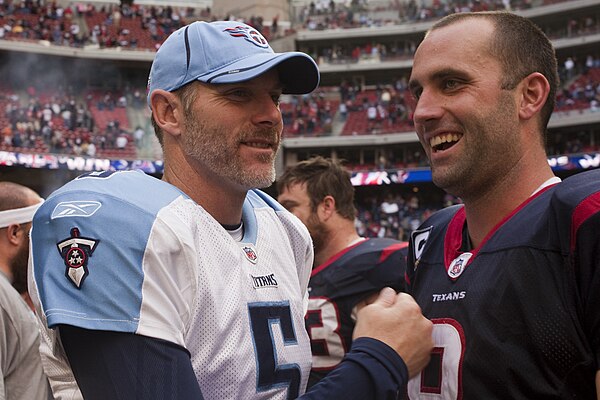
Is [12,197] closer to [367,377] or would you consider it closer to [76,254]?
[76,254]

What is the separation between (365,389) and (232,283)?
1.65 ft

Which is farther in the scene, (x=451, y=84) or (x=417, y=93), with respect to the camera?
(x=417, y=93)

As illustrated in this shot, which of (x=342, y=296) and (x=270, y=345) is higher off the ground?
(x=270, y=345)

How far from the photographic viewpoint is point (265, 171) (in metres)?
2.29

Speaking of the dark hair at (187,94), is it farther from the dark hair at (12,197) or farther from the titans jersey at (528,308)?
the dark hair at (12,197)

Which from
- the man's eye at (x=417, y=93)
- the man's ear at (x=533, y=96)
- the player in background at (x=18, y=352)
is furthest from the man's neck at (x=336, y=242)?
the man's ear at (x=533, y=96)

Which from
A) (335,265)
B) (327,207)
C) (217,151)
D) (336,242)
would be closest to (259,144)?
(217,151)

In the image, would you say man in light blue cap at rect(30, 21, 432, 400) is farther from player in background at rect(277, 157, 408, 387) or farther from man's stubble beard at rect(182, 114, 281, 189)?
player in background at rect(277, 157, 408, 387)

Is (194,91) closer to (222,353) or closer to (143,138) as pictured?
(222,353)

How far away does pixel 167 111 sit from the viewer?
7.55ft

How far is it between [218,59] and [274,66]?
0.17 m

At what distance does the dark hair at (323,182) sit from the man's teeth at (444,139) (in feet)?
8.89

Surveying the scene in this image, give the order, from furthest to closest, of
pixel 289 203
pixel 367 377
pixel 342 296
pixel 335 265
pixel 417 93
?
pixel 289 203 → pixel 335 265 → pixel 342 296 → pixel 417 93 → pixel 367 377

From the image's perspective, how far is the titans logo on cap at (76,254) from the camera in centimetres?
181
